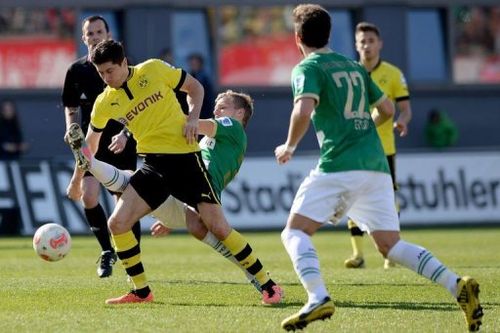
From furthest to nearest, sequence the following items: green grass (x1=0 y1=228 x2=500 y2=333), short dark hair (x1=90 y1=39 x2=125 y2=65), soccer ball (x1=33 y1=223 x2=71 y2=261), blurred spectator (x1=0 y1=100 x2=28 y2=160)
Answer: blurred spectator (x1=0 y1=100 x2=28 y2=160) → soccer ball (x1=33 y1=223 x2=71 y2=261) → short dark hair (x1=90 y1=39 x2=125 y2=65) → green grass (x1=0 y1=228 x2=500 y2=333)

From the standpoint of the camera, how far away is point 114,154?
38.4ft

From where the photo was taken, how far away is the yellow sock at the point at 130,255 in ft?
31.4

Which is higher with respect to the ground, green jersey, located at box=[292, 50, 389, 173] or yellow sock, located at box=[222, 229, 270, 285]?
green jersey, located at box=[292, 50, 389, 173]

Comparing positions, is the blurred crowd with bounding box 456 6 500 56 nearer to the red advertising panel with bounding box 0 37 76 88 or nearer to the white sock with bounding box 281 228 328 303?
the red advertising panel with bounding box 0 37 76 88

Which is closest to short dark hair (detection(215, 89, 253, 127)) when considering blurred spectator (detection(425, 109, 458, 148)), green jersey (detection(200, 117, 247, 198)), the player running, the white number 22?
green jersey (detection(200, 117, 247, 198))

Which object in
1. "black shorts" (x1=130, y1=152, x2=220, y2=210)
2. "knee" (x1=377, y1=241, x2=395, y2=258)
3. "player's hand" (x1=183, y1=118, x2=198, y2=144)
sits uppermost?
"player's hand" (x1=183, y1=118, x2=198, y2=144)

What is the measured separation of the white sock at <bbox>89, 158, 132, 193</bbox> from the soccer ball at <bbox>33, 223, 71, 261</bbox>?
841mm

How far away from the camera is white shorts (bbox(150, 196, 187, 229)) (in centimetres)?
1015

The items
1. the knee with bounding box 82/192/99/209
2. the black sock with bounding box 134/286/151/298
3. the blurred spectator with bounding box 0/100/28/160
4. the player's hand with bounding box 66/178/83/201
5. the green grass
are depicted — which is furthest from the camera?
the blurred spectator with bounding box 0/100/28/160

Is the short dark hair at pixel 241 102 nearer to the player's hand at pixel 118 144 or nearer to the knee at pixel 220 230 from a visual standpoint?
the player's hand at pixel 118 144

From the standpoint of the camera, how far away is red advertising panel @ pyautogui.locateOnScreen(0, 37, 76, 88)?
26.1 meters

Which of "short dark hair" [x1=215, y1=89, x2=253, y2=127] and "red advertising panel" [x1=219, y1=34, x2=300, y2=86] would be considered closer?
"short dark hair" [x1=215, y1=89, x2=253, y2=127]

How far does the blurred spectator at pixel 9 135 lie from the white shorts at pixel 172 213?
13955 mm

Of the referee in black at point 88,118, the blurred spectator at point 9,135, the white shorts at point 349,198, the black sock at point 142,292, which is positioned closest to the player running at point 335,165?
the white shorts at point 349,198
